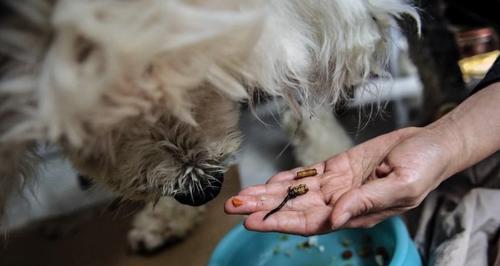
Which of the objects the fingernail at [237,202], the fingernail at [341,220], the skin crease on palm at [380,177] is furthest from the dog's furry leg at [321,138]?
the fingernail at [341,220]

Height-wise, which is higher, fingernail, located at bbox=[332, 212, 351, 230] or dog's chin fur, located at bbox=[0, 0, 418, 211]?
dog's chin fur, located at bbox=[0, 0, 418, 211]

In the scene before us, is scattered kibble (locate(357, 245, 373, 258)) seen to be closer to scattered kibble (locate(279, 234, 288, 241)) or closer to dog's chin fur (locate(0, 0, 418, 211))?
scattered kibble (locate(279, 234, 288, 241))

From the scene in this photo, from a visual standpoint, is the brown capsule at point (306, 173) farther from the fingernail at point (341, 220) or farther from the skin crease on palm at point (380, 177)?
the fingernail at point (341, 220)

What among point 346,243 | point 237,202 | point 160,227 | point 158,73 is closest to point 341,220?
point 237,202

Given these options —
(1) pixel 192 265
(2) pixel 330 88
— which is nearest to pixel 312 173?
(2) pixel 330 88

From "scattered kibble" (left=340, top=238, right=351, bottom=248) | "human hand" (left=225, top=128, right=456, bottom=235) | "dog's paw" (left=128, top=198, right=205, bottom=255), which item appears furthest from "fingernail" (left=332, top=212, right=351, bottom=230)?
"dog's paw" (left=128, top=198, right=205, bottom=255)

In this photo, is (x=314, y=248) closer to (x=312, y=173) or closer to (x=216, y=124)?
(x=312, y=173)

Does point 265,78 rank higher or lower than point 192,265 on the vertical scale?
higher

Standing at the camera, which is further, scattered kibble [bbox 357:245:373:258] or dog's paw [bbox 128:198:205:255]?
dog's paw [bbox 128:198:205:255]
